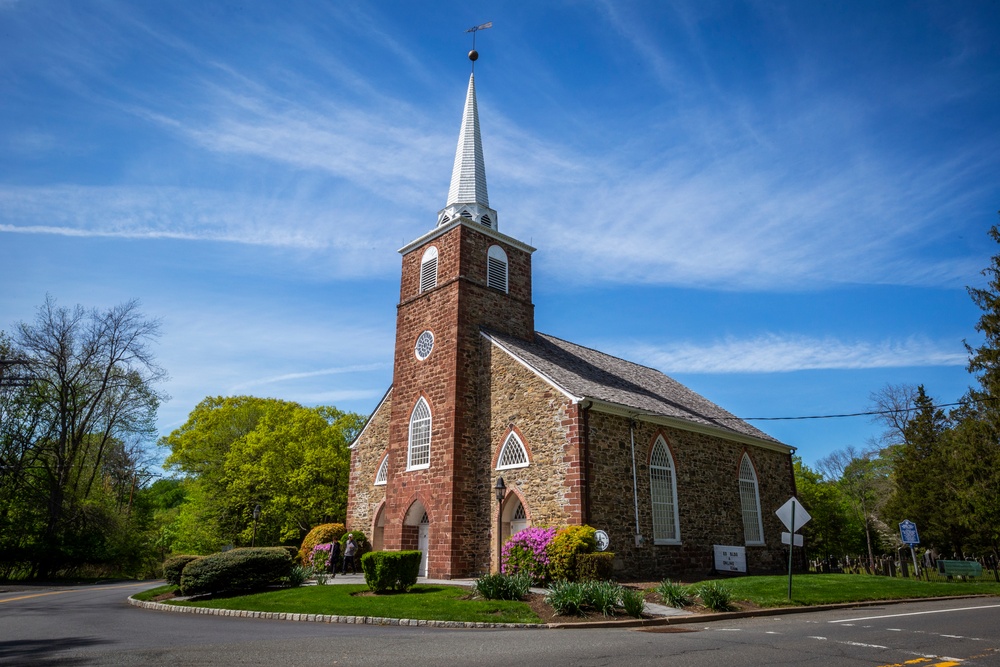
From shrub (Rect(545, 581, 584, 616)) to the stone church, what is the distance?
4988 millimetres

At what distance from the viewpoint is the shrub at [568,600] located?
43.1 feet

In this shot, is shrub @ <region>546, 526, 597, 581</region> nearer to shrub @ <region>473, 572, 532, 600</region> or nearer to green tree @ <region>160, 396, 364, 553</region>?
shrub @ <region>473, 572, 532, 600</region>

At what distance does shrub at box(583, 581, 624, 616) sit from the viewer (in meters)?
13.2

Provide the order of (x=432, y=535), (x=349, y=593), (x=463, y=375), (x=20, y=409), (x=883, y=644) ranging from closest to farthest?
(x=883, y=644) < (x=349, y=593) < (x=432, y=535) < (x=463, y=375) < (x=20, y=409)

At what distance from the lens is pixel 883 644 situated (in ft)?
30.3

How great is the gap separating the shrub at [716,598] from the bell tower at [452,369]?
27.9ft

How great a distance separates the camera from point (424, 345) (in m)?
24.5

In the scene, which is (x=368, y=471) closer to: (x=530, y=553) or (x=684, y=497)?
(x=530, y=553)

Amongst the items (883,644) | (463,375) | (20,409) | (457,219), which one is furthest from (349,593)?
(20,409)

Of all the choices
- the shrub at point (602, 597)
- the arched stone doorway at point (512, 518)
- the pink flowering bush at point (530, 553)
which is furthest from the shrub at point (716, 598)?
the arched stone doorway at point (512, 518)

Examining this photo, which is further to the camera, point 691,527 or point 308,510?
point 308,510

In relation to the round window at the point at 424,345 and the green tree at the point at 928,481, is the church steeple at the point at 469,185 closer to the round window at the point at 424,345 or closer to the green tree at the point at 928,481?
the round window at the point at 424,345

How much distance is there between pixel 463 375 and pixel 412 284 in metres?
5.79

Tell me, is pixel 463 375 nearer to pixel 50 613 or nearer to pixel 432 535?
pixel 432 535
